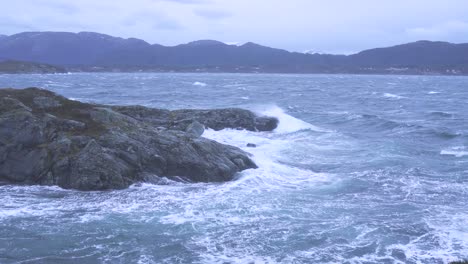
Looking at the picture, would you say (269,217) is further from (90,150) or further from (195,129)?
(195,129)

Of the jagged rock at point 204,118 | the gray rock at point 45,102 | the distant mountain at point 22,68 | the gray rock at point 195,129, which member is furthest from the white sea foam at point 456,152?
the distant mountain at point 22,68

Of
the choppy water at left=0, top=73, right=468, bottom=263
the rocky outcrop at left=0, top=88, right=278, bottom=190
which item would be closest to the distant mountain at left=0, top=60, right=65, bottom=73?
the rocky outcrop at left=0, top=88, right=278, bottom=190

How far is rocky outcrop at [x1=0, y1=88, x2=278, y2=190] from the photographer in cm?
1858

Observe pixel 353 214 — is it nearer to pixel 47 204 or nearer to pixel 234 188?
pixel 234 188

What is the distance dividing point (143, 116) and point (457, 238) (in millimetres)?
20954

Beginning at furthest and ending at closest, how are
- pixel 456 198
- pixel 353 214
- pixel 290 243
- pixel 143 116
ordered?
1. pixel 143 116
2. pixel 456 198
3. pixel 353 214
4. pixel 290 243

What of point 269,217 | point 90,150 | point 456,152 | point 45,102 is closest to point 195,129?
point 45,102

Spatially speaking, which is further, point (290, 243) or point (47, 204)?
point (47, 204)

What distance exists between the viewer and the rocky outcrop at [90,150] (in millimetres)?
18578

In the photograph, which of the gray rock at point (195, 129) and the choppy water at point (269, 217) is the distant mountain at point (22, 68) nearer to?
the gray rock at point (195, 129)

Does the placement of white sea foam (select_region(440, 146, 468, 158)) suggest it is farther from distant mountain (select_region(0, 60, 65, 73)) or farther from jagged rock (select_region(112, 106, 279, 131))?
distant mountain (select_region(0, 60, 65, 73))

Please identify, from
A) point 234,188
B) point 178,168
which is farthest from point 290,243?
point 178,168

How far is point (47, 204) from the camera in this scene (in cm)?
1642

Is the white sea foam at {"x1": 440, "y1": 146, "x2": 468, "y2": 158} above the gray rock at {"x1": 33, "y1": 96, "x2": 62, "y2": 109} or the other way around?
the other way around
